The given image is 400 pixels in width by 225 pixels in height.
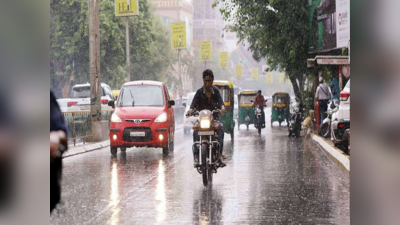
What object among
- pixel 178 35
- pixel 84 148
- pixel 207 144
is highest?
pixel 178 35

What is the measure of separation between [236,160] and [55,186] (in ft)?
42.5

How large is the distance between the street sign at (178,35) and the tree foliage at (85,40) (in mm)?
→ 2156

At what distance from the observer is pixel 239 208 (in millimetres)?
8781

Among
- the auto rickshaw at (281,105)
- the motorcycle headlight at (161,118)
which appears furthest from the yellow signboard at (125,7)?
the motorcycle headlight at (161,118)

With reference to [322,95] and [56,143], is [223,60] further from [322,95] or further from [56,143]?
[56,143]

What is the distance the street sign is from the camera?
48000mm

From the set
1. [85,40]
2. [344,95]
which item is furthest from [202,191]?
[85,40]

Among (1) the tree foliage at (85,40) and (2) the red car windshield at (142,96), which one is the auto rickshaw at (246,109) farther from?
(2) the red car windshield at (142,96)

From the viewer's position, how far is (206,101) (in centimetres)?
1167

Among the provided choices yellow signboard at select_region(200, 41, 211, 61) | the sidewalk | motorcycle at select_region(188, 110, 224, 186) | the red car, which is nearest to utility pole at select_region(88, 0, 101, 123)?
the sidewalk

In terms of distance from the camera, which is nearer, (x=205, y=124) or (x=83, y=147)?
(x=205, y=124)

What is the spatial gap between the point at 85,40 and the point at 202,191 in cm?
3545

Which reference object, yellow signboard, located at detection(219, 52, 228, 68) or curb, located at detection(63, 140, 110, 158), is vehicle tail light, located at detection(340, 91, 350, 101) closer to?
curb, located at detection(63, 140, 110, 158)

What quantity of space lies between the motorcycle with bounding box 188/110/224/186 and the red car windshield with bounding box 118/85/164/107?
7075 millimetres
